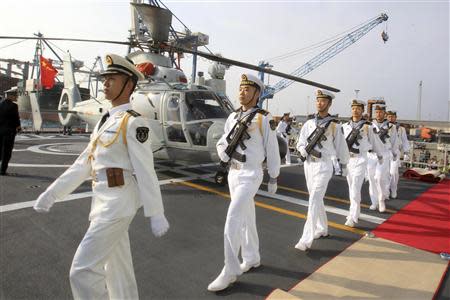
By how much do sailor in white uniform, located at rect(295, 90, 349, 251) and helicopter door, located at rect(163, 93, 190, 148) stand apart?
3.62 metres

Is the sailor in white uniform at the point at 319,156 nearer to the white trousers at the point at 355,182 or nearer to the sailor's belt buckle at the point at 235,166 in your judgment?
the white trousers at the point at 355,182

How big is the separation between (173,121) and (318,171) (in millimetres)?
4370

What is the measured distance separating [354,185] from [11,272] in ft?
16.1

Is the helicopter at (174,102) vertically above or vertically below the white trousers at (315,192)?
above

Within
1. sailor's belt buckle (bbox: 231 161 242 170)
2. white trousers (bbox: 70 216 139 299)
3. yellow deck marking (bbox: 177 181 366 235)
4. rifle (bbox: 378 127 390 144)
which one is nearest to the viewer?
white trousers (bbox: 70 216 139 299)

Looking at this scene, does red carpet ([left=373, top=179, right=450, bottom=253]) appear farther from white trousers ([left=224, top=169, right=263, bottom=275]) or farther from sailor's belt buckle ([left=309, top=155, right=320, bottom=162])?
white trousers ([left=224, top=169, right=263, bottom=275])

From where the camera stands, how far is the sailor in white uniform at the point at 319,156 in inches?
150

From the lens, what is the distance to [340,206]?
5.93m

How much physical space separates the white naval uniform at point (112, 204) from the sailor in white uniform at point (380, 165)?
5185mm

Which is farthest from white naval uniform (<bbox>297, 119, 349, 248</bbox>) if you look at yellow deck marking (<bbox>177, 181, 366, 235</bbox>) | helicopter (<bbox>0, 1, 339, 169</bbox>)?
helicopter (<bbox>0, 1, 339, 169</bbox>)

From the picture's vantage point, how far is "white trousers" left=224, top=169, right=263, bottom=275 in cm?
287

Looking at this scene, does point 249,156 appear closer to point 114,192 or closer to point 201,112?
point 114,192

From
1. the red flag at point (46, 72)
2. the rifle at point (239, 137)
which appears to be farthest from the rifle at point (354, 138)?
the red flag at point (46, 72)

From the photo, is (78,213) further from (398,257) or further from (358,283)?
(398,257)
